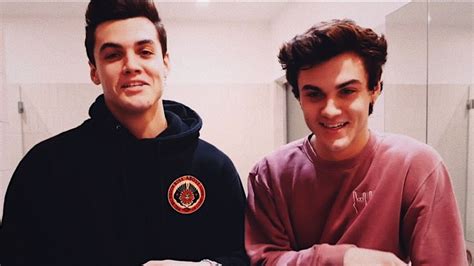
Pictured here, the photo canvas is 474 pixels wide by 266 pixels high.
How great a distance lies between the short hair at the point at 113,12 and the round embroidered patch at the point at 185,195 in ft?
1.07

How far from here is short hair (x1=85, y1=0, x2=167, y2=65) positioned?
2.72 feet

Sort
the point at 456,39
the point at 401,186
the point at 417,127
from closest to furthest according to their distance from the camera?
A: the point at 401,186, the point at 456,39, the point at 417,127

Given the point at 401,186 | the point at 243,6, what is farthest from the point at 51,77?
the point at 401,186

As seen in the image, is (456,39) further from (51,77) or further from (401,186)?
(51,77)

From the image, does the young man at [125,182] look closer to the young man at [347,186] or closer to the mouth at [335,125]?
the young man at [347,186]

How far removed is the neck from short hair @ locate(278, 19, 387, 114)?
1.07ft

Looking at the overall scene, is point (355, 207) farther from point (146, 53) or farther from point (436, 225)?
point (146, 53)

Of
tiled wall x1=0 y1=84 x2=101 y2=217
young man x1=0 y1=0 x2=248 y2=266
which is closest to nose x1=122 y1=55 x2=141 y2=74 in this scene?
young man x1=0 y1=0 x2=248 y2=266

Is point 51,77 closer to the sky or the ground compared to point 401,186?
closer to the sky

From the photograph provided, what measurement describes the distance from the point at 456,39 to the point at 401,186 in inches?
27.8

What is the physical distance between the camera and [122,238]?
0.87 meters

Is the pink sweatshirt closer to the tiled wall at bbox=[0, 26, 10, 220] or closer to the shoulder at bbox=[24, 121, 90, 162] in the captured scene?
the shoulder at bbox=[24, 121, 90, 162]

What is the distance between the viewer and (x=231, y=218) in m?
0.94

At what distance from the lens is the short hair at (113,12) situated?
32.7 inches
